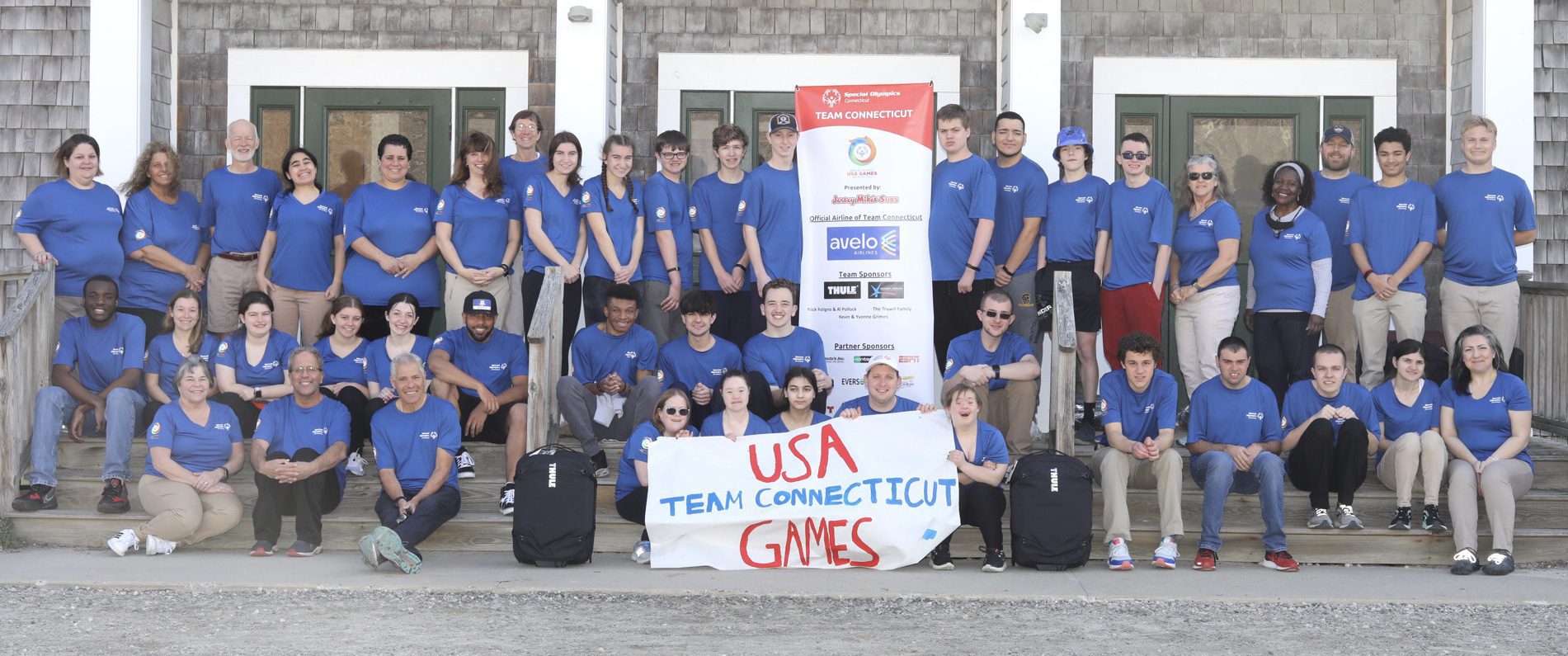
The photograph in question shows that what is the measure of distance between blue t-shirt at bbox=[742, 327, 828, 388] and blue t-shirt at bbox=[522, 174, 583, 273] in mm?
1182

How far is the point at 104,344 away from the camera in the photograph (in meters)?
8.01

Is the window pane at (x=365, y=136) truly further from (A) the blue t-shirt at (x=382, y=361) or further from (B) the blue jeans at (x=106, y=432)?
(B) the blue jeans at (x=106, y=432)

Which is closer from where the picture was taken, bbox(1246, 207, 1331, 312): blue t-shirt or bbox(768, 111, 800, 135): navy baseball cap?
bbox(1246, 207, 1331, 312): blue t-shirt

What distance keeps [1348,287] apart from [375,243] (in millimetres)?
5367

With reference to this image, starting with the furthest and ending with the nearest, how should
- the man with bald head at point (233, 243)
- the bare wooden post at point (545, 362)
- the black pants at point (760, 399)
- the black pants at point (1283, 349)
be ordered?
the man with bald head at point (233, 243) → the black pants at point (1283, 349) → the black pants at point (760, 399) → the bare wooden post at point (545, 362)

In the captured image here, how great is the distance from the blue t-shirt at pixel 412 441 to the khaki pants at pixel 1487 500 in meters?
4.68

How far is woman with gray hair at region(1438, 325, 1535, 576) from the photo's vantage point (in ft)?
23.6

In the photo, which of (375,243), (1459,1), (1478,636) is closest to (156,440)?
(375,243)

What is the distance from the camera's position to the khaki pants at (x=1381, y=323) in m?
8.20

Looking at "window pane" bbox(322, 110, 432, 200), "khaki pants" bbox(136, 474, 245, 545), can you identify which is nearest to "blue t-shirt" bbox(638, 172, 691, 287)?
"window pane" bbox(322, 110, 432, 200)

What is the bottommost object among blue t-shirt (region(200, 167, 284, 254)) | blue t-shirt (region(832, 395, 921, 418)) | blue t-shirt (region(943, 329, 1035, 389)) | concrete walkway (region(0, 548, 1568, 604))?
concrete walkway (region(0, 548, 1568, 604))

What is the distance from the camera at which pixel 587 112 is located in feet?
30.9

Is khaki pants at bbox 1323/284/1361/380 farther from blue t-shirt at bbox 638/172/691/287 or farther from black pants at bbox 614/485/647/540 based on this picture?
black pants at bbox 614/485/647/540

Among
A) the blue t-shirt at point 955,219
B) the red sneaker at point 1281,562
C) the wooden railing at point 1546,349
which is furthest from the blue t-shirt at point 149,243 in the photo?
the wooden railing at point 1546,349
